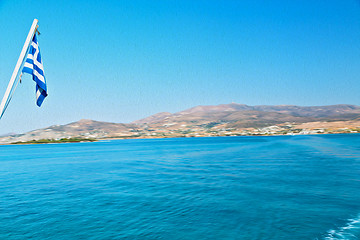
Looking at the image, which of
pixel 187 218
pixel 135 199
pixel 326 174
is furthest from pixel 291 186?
pixel 135 199

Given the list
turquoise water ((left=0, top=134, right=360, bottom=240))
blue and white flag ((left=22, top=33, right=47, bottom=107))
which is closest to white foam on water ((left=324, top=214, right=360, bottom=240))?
turquoise water ((left=0, top=134, right=360, bottom=240))

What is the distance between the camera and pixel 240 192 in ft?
81.9

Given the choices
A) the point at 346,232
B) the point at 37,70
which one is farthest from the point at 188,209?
the point at 37,70

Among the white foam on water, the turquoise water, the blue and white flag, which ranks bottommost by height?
the white foam on water

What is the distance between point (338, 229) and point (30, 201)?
82.0ft

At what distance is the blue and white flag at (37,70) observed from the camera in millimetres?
11344

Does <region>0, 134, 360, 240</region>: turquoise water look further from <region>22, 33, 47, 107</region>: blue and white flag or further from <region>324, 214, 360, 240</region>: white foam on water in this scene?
<region>22, 33, 47, 107</region>: blue and white flag

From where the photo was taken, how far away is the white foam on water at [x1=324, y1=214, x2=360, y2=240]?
45.5 ft

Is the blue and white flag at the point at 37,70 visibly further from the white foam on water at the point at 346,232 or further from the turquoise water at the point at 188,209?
the white foam on water at the point at 346,232

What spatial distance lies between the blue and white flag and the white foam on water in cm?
1636

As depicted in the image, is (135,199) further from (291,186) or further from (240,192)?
(291,186)

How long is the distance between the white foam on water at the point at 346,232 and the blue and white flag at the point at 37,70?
53.7ft

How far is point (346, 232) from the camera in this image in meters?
14.5

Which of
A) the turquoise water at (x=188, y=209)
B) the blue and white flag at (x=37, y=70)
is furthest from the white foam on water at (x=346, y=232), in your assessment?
the blue and white flag at (x=37, y=70)
